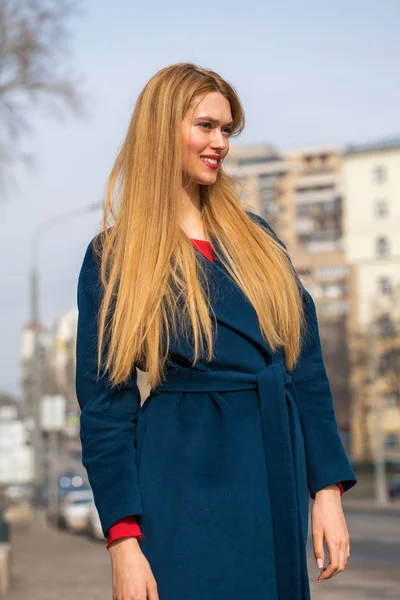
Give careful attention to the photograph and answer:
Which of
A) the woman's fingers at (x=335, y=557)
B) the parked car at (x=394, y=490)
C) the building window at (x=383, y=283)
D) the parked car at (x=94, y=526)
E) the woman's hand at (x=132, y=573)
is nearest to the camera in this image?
the woman's hand at (x=132, y=573)

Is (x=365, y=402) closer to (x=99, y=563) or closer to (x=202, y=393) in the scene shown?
(x=99, y=563)

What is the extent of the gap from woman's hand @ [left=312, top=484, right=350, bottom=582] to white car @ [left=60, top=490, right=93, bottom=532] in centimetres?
2992

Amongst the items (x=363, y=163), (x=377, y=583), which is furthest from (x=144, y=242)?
(x=363, y=163)

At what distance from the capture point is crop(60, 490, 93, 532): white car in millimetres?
32875

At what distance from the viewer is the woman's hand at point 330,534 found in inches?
100

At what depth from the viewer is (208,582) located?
7.97 feet

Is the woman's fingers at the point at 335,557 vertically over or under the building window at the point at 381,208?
under

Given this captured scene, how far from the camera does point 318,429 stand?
2625 millimetres

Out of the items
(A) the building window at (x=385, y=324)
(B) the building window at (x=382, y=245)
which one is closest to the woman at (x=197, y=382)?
(A) the building window at (x=385, y=324)

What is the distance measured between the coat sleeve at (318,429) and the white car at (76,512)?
2988 cm

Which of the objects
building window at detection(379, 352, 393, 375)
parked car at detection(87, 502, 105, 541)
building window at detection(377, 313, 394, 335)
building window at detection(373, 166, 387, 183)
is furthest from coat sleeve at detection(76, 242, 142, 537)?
building window at detection(373, 166, 387, 183)

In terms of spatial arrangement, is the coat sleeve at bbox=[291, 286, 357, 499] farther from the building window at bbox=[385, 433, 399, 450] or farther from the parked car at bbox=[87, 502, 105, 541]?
the building window at bbox=[385, 433, 399, 450]

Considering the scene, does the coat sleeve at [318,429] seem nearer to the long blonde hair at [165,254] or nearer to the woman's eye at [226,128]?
the long blonde hair at [165,254]

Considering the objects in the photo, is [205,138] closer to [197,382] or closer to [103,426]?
[197,382]
